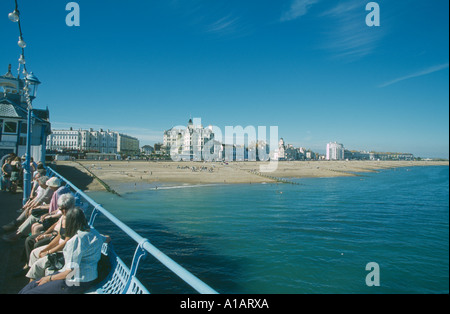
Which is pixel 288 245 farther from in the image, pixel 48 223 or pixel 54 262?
pixel 54 262

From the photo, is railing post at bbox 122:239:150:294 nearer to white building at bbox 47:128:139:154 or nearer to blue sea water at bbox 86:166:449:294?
blue sea water at bbox 86:166:449:294

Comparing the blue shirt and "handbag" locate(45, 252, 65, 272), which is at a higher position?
the blue shirt

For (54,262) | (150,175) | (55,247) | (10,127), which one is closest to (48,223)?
(55,247)

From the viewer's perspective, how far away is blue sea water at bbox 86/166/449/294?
10797 millimetres

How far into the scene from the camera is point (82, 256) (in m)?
3.70

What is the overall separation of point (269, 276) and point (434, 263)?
8.59 m

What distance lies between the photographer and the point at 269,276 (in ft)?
36.8

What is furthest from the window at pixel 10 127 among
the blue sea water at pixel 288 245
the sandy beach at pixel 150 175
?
the sandy beach at pixel 150 175

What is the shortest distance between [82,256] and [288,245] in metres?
12.8

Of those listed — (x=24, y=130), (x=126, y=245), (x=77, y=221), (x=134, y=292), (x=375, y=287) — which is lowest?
(x=375, y=287)

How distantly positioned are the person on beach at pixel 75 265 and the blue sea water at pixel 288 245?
6281 millimetres

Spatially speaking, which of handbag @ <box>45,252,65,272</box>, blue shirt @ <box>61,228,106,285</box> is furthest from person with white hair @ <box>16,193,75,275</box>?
blue shirt @ <box>61,228,106,285</box>
